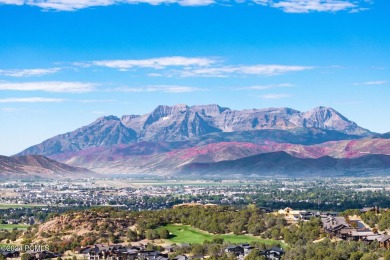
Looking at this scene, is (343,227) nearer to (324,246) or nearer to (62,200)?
(324,246)

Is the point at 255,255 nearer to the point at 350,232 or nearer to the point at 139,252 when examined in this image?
the point at 139,252

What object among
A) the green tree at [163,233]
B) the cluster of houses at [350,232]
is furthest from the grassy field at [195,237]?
the cluster of houses at [350,232]

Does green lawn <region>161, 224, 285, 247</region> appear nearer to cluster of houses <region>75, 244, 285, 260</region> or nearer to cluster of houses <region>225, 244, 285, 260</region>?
cluster of houses <region>75, 244, 285, 260</region>

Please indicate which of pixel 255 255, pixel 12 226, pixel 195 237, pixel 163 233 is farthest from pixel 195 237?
pixel 12 226

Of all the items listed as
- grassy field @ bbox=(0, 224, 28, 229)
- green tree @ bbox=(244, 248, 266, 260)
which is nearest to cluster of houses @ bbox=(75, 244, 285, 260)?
green tree @ bbox=(244, 248, 266, 260)

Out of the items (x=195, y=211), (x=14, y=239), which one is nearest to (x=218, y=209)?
(x=195, y=211)

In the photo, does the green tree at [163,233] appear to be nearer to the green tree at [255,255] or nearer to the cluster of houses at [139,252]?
the cluster of houses at [139,252]
